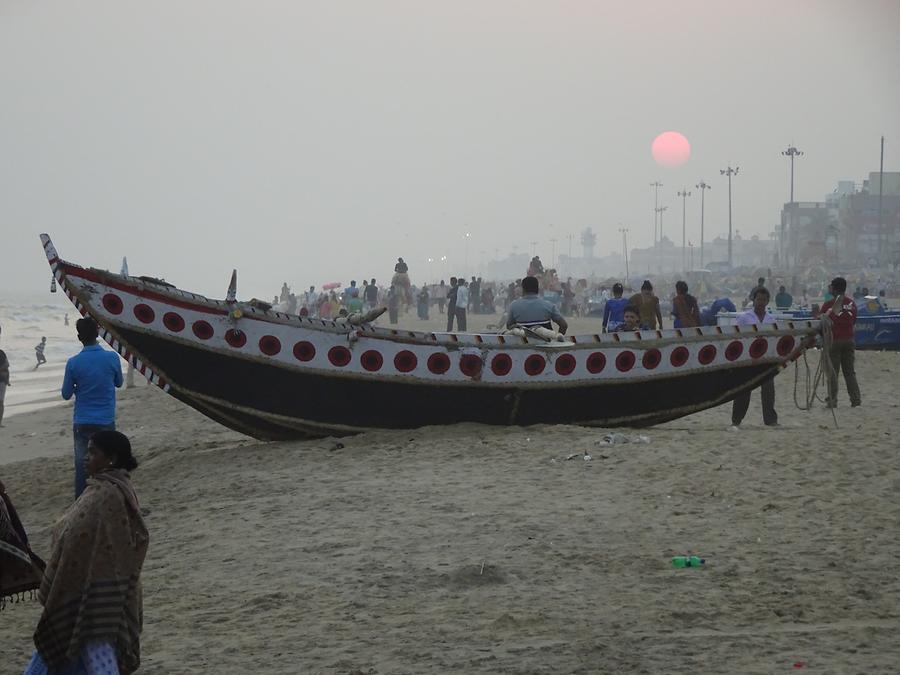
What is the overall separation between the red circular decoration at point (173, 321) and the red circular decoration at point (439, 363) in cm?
260

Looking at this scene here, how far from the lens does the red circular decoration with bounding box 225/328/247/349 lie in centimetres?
1179

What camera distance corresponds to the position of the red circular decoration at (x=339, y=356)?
11898 millimetres

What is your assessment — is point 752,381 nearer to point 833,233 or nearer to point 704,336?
point 704,336

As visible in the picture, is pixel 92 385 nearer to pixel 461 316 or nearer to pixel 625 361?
pixel 625 361

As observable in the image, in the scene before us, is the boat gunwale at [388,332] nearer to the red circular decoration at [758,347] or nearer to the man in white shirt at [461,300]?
the red circular decoration at [758,347]

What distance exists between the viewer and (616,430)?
12.5 metres

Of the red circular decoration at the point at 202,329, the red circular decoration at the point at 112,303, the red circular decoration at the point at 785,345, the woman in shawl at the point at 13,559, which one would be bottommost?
the woman in shawl at the point at 13,559

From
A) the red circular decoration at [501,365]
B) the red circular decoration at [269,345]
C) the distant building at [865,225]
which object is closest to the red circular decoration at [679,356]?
the red circular decoration at [501,365]

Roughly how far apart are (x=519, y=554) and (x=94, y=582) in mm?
3348

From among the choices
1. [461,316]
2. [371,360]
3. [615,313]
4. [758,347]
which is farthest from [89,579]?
[461,316]

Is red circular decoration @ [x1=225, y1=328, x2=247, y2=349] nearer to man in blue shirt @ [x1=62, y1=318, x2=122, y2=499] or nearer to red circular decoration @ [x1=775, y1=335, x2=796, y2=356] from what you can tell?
man in blue shirt @ [x1=62, y1=318, x2=122, y2=499]

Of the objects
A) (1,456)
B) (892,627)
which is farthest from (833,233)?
(892,627)

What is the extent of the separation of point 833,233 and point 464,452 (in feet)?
367

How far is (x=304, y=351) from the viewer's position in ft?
39.0
